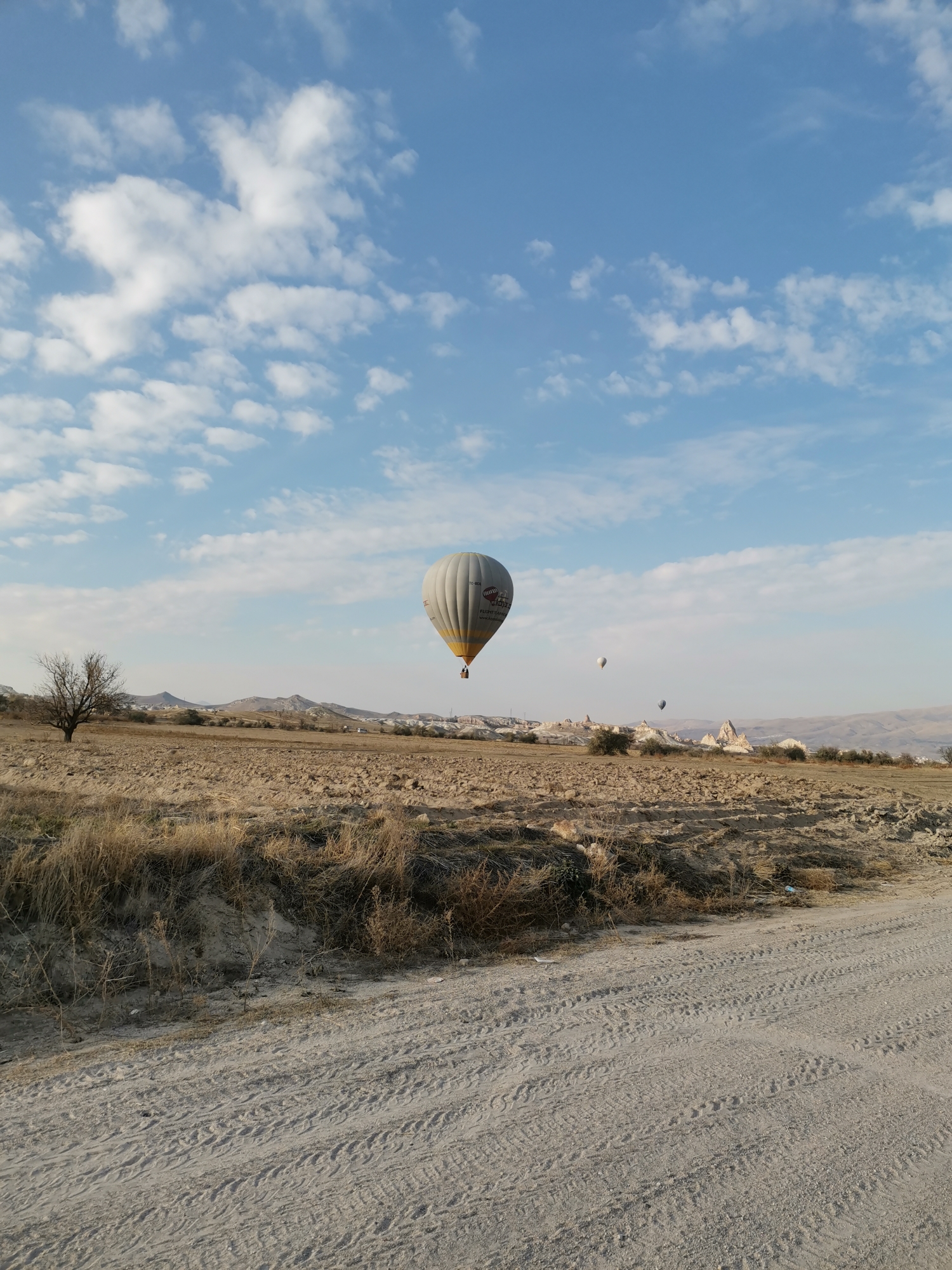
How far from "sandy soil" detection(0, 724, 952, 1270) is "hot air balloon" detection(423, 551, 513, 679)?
28.1 metres

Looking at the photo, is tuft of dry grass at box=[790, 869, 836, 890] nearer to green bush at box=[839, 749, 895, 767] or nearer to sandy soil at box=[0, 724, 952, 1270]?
sandy soil at box=[0, 724, 952, 1270]

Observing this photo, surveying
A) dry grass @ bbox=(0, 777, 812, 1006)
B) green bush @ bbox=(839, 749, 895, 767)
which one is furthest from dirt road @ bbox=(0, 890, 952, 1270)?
green bush @ bbox=(839, 749, 895, 767)

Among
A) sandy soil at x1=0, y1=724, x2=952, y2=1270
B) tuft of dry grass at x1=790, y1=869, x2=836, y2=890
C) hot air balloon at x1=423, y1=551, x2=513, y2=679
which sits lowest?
tuft of dry grass at x1=790, y1=869, x2=836, y2=890

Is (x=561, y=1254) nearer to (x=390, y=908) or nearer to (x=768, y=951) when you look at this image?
(x=390, y=908)

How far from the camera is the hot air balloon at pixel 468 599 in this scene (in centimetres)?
3631

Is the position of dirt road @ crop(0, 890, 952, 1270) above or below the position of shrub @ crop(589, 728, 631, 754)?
below

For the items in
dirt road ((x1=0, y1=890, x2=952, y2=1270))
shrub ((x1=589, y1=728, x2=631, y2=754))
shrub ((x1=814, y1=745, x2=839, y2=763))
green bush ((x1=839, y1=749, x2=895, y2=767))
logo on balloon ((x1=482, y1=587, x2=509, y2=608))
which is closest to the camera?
dirt road ((x1=0, y1=890, x2=952, y2=1270))

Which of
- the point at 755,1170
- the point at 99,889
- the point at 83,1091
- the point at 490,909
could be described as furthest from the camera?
the point at 490,909

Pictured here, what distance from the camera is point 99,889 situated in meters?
6.92

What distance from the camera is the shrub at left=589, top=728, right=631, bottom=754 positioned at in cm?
6919

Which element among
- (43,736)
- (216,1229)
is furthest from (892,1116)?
(43,736)

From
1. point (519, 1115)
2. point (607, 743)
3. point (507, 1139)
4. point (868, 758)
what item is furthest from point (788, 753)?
point (507, 1139)

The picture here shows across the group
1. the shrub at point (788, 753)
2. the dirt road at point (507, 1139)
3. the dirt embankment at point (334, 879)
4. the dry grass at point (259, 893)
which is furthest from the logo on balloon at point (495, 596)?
the shrub at point (788, 753)

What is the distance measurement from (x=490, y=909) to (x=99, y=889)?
3.99m
